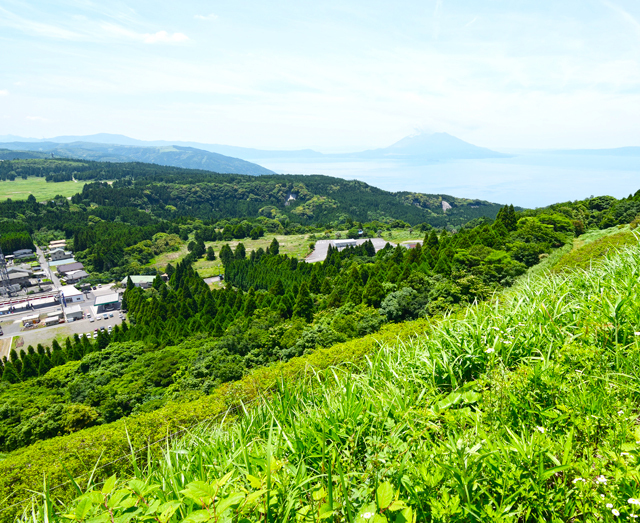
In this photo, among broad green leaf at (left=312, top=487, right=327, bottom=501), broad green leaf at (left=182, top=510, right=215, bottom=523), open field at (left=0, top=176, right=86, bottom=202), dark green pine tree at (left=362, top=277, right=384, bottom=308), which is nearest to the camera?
broad green leaf at (left=182, top=510, right=215, bottom=523)

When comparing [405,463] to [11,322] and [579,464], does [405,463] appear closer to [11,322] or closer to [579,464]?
[579,464]

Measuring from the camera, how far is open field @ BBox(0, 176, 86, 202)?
127 meters

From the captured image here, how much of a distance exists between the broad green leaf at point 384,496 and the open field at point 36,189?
15467cm

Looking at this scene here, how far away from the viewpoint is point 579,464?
1886 millimetres

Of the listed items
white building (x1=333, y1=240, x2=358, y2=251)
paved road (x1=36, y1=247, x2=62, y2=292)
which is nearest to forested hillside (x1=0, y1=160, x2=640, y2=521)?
white building (x1=333, y1=240, x2=358, y2=251)

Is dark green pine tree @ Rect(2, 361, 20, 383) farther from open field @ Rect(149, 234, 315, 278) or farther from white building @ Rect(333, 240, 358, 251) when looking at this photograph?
white building @ Rect(333, 240, 358, 251)

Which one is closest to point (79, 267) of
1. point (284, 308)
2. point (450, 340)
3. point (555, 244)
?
point (284, 308)

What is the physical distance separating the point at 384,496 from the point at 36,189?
179 meters

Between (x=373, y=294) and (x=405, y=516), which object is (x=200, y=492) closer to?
(x=405, y=516)

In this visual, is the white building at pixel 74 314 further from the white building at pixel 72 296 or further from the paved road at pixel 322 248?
the paved road at pixel 322 248

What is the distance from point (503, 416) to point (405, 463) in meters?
0.89

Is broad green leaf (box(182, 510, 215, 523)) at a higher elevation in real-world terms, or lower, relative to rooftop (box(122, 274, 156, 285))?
higher

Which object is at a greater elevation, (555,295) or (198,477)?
(555,295)

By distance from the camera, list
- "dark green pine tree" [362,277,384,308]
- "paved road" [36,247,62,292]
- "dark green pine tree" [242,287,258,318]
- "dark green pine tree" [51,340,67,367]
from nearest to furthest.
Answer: "dark green pine tree" [362,277,384,308] < "dark green pine tree" [51,340,67,367] < "dark green pine tree" [242,287,258,318] < "paved road" [36,247,62,292]
